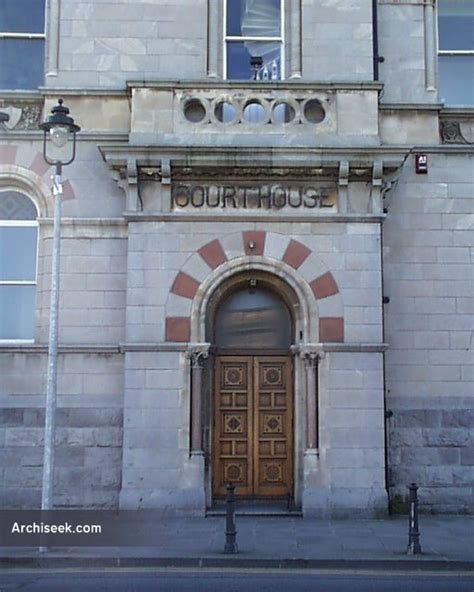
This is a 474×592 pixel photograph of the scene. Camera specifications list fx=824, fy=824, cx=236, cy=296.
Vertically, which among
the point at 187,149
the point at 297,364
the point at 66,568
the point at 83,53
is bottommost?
the point at 66,568

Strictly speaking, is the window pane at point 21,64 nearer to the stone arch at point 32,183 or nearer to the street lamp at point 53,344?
the stone arch at point 32,183

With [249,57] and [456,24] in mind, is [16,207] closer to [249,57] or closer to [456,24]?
[249,57]

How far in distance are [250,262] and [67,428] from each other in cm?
443

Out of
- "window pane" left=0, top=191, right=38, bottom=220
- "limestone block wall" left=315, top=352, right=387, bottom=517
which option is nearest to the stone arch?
"window pane" left=0, top=191, right=38, bottom=220

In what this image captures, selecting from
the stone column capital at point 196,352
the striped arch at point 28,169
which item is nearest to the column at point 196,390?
the stone column capital at point 196,352

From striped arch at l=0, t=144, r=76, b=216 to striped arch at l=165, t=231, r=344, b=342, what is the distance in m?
2.77

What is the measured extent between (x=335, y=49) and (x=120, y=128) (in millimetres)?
4365

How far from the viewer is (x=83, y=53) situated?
1572 centimetres

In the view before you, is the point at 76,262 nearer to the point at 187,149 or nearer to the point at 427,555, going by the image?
the point at 187,149

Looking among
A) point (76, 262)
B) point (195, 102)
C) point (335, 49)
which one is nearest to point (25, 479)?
point (76, 262)

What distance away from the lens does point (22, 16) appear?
16281mm

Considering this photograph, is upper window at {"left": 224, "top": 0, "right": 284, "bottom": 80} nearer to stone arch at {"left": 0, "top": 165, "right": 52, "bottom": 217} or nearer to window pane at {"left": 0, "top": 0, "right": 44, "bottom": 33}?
window pane at {"left": 0, "top": 0, "right": 44, "bottom": 33}

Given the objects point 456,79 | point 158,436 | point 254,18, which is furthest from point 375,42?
point 158,436

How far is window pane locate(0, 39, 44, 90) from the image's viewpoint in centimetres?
1612
